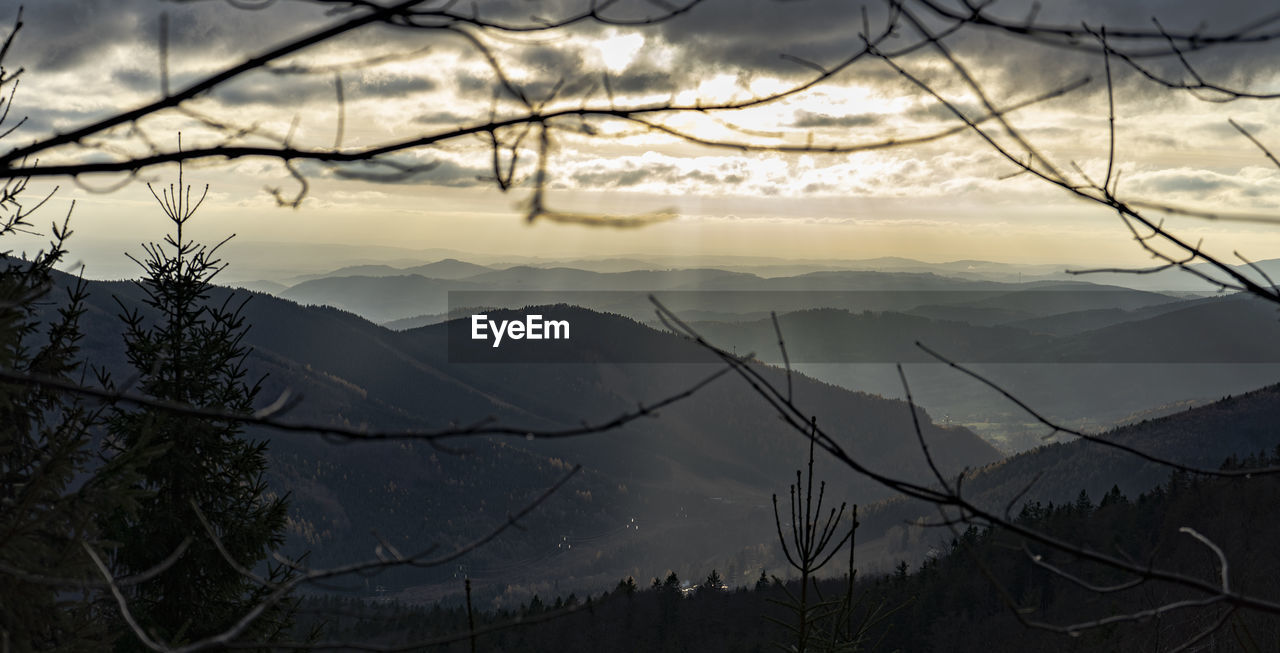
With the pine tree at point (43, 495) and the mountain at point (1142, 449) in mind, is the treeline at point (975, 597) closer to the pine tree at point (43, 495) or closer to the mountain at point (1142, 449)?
the pine tree at point (43, 495)

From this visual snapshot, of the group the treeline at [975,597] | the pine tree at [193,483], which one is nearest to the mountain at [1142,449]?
the treeline at [975,597]

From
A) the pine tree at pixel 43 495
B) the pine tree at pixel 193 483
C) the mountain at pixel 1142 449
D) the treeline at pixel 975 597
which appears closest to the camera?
the pine tree at pixel 43 495

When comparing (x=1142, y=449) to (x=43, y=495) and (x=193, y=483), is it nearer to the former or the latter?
(x=193, y=483)

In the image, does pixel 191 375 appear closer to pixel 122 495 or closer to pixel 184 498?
pixel 184 498

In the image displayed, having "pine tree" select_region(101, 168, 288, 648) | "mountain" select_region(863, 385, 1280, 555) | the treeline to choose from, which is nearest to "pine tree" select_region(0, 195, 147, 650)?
"pine tree" select_region(101, 168, 288, 648)

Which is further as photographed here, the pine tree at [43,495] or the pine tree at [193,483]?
the pine tree at [193,483]

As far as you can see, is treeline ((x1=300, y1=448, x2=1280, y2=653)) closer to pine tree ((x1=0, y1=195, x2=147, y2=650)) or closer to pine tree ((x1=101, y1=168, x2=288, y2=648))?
pine tree ((x1=101, y1=168, x2=288, y2=648))

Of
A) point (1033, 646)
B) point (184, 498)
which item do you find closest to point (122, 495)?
point (184, 498)

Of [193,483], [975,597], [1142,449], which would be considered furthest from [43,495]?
[1142,449]
